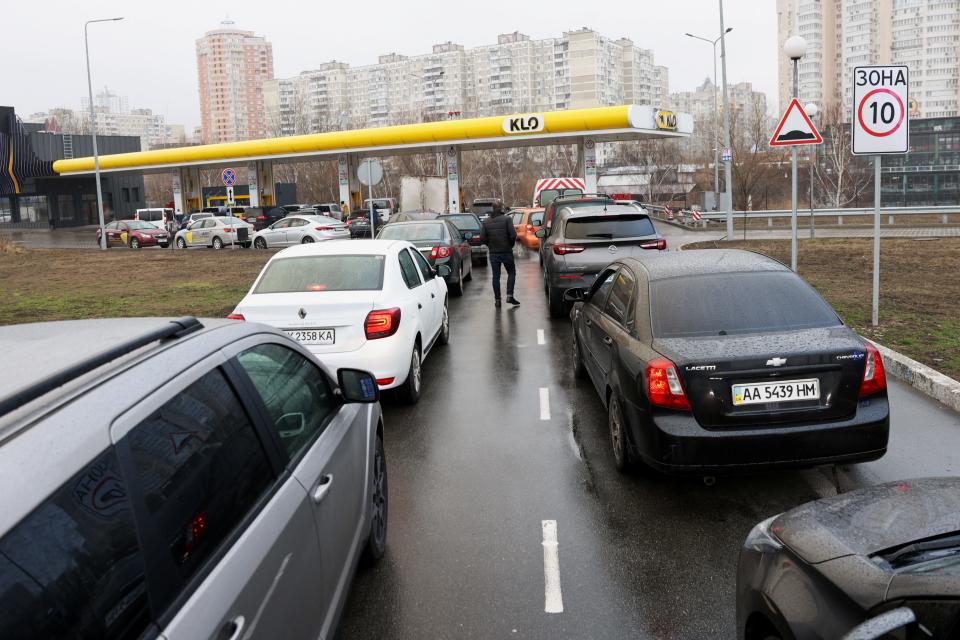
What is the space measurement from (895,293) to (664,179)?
183 feet

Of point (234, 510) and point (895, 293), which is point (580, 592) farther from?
point (895, 293)

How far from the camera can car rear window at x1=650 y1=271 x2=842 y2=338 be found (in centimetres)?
535

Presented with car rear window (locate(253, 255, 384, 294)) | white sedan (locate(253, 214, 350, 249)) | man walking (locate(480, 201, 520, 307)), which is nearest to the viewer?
car rear window (locate(253, 255, 384, 294))

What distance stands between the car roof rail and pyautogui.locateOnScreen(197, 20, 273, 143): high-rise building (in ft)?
505

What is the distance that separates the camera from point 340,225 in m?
32.7

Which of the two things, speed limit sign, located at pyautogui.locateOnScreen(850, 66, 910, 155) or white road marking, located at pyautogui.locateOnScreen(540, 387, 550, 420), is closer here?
white road marking, located at pyautogui.locateOnScreen(540, 387, 550, 420)

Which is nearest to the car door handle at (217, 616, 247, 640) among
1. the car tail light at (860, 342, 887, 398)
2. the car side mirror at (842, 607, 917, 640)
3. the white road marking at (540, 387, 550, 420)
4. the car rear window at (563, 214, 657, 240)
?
the car side mirror at (842, 607, 917, 640)

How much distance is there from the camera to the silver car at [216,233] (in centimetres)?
3547

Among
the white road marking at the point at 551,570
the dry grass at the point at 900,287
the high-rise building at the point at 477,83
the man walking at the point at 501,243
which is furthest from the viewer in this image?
the high-rise building at the point at 477,83

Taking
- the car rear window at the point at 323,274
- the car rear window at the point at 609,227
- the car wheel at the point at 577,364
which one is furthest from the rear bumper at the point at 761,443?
the car rear window at the point at 609,227

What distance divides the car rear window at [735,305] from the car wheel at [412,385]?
2899mm

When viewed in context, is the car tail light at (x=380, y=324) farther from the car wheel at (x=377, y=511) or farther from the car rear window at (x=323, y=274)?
the car wheel at (x=377, y=511)

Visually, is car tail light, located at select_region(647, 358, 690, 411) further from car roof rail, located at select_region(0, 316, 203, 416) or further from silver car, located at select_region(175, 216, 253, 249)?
silver car, located at select_region(175, 216, 253, 249)

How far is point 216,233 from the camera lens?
35781 millimetres
